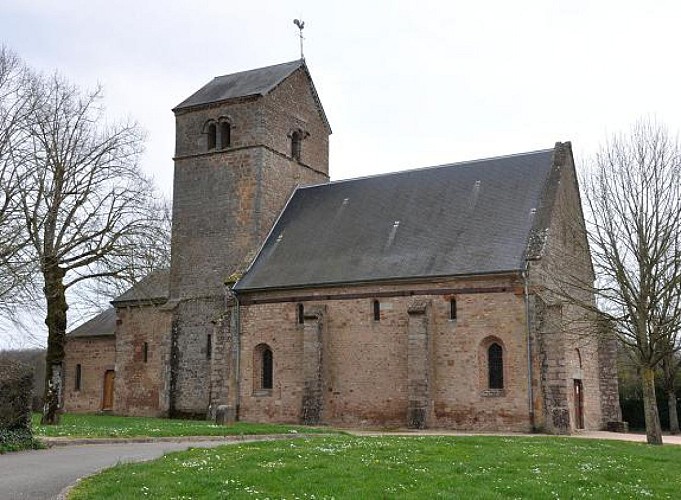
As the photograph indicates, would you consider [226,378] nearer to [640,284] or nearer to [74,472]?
[640,284]

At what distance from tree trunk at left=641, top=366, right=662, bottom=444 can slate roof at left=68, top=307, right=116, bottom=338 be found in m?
28.0

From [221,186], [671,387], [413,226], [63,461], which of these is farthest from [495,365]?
[63,461]

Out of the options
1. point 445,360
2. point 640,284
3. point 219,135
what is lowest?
point 445,360

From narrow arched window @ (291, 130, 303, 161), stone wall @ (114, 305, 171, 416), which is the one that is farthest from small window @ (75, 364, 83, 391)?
narrow arched window @ (291, 130, 303, 161)

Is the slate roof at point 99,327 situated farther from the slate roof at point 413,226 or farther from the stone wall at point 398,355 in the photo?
the stone wall at point 398,355

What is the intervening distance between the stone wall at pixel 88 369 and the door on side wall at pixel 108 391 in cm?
17

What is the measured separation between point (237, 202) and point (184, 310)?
17.1 feet

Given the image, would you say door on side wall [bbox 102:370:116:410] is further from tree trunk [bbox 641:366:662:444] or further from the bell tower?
tree trunk [bbox 641:366:662:444]

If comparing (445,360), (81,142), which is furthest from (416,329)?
(81,142)

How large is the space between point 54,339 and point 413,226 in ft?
44.6

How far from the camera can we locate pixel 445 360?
89.8ft

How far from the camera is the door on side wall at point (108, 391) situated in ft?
133

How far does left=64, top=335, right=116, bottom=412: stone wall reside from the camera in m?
41.1

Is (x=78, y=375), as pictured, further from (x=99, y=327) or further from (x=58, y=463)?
(x=58, y=463)
